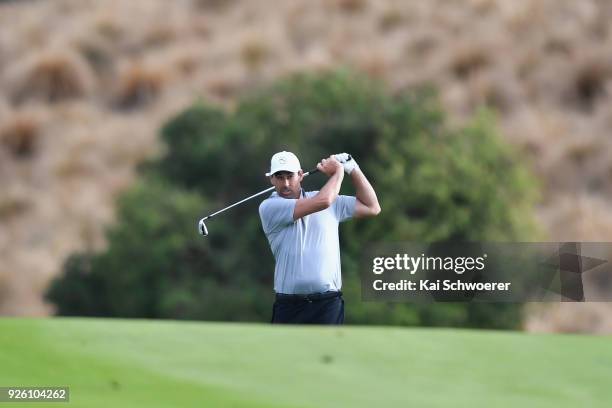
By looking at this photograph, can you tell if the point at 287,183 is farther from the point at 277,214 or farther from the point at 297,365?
the point at 297,365

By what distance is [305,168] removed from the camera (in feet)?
64.7

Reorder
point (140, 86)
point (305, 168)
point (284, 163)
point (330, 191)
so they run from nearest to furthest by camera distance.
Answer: point (330, 191) → point (284, 163) → point (305, 168) → point (140, 86)

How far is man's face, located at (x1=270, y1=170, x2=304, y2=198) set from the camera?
6.02 metres

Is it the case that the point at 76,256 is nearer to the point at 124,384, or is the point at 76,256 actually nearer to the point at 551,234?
the point at 551,234

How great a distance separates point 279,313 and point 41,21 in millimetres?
33891

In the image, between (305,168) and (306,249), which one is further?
(305,168)

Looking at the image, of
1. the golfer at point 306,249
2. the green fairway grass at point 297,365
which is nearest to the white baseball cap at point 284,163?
the golfer at point 306,249

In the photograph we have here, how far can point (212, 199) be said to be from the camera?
22.9 metres

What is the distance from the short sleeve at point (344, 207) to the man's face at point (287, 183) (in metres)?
0.21

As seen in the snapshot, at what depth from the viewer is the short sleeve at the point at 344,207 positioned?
236 inches

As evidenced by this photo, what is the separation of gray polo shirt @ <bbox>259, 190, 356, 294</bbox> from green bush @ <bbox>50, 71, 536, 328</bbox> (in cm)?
1347

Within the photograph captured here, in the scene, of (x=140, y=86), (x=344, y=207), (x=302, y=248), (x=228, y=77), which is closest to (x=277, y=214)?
(x=302, y=248)

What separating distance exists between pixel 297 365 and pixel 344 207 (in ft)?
5.24

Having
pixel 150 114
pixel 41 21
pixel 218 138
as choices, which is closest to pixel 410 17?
pixel 150 114
